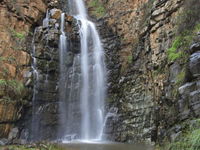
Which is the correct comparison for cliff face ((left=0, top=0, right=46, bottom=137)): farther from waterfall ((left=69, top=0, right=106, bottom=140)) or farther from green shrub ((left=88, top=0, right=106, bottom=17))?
green shrub ((left=88, top=0, right=106, bottom=17))

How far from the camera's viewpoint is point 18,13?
1675cm

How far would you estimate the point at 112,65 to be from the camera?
56.4 ft

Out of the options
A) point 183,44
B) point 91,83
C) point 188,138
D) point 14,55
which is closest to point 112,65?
point 91,83

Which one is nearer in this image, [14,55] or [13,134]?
[13,134]

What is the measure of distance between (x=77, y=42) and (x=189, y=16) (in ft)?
31.3

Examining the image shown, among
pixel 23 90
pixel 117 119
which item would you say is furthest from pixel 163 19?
pixel 23 90

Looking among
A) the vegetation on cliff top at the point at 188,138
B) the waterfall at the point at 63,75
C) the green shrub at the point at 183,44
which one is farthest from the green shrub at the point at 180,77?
the waterfall at the point at 63,75

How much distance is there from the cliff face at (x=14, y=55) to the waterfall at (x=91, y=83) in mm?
3755

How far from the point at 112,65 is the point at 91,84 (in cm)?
213

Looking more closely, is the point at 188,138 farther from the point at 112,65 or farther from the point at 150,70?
the point at 112,65

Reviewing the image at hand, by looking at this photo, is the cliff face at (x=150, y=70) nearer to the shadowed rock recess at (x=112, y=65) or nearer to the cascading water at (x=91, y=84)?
the shadowed rock recess at (x=112, y=65)

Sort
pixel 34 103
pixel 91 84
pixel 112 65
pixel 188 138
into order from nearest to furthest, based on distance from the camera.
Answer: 1. pixel 188 138
2. pixel 34 103
3. pixel 91 84
4. pixel 112 65

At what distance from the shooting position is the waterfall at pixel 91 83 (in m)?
15.1

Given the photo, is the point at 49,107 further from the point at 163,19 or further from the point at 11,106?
the point at 163,19
